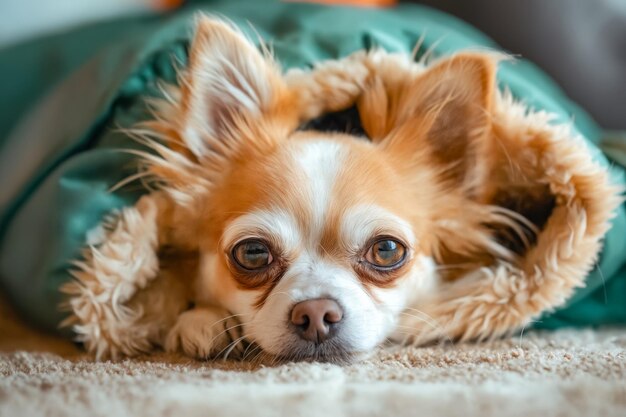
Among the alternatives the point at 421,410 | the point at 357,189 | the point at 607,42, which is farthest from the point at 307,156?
the point at 607,42

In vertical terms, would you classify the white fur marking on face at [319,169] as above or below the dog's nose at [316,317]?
above

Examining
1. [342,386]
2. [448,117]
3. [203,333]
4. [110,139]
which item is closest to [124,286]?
[203,333]

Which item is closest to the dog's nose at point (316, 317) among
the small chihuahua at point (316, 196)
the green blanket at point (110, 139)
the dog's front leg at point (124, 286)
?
the small chihuahua at point (316, 196)

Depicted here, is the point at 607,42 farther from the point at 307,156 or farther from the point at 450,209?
the point at 307,156

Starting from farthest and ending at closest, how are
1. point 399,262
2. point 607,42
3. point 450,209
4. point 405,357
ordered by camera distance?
point 607,42, point 450,209, point 399,262, point 405,357

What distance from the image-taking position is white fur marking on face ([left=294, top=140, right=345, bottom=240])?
116 centimetres

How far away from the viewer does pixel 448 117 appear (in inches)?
51.6

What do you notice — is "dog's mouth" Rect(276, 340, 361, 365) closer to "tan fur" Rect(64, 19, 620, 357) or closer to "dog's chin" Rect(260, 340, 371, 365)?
"dog's chin" Rect(260, 340, 371, 365)

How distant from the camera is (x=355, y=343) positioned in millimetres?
1111

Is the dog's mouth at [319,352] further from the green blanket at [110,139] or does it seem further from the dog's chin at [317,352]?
the green blanket at [110,139]

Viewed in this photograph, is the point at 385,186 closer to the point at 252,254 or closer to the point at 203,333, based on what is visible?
the point at 252,254

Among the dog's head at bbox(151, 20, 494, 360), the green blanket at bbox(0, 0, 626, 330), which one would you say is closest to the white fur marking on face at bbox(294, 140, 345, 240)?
the dog's head at bbox(151, 20, 494, 360)

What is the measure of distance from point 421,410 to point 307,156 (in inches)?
22.0

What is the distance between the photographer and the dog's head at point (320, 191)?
1132mm
